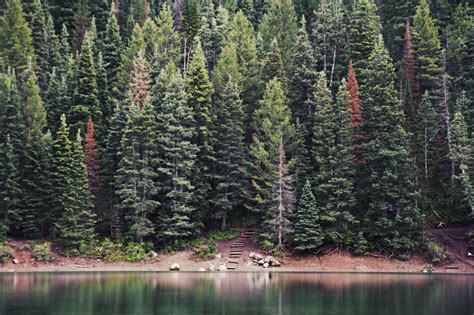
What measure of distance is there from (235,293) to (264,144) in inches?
1077

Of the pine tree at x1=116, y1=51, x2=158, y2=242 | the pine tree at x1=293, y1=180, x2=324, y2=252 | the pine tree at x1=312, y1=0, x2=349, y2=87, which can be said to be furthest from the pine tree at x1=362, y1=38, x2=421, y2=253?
the pine tree at x1=116, y1=51, x2=158, y2=242

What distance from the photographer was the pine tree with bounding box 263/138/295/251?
217 ft

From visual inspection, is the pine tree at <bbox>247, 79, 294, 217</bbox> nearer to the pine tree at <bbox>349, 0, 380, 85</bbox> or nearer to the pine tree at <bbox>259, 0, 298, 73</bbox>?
the pine tree at <bbox>349, 0, 380, 85</bbox>

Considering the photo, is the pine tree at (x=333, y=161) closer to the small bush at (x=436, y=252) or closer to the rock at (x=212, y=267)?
the small bush at (x=436, y=252)

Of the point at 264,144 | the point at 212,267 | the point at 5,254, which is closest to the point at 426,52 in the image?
the point at 264,144

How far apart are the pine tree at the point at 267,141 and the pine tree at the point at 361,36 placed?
10278 mm

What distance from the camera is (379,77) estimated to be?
68500 mm

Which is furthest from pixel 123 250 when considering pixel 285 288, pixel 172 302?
pixel 172 302

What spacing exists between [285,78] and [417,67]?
1511 centimetres

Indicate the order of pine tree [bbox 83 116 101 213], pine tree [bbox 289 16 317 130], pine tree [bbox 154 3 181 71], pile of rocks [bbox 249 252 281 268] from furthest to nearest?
pine tree [bbox 154 3 181 71] → pine tree [bbox 289 16 317 130] → pine tree [bbox 83 116 101 213] → pile of rocks [bbox 249 252 281 268]

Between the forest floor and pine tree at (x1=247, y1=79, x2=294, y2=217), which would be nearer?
the forest floor

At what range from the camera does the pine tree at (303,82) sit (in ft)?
244

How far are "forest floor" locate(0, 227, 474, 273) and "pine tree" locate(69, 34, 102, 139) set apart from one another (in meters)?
16.2

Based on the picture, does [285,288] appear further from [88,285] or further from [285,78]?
[285,78]
